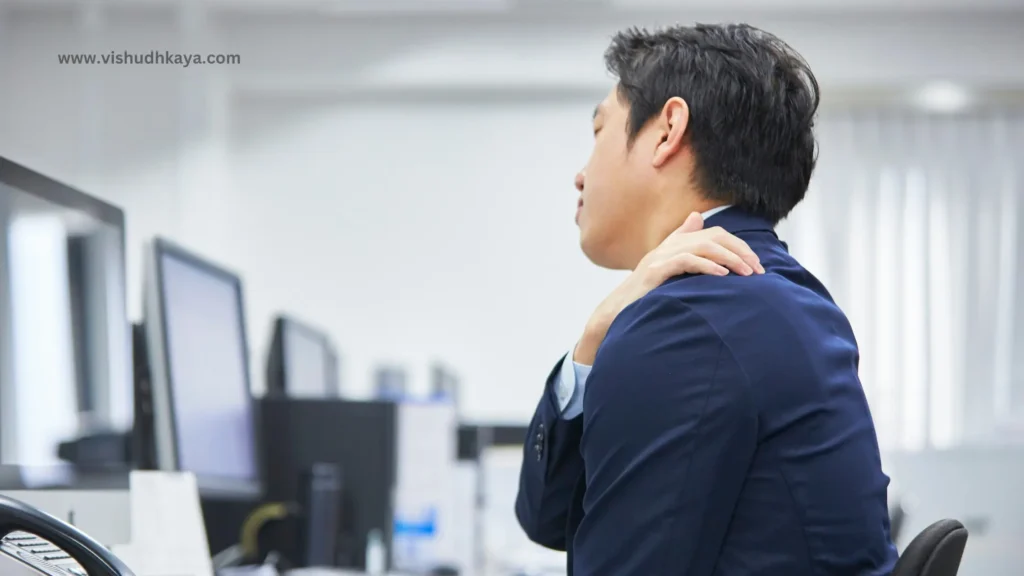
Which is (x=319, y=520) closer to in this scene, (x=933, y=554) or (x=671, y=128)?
(x=671, y=128)

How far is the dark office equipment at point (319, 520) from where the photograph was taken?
2.21 m

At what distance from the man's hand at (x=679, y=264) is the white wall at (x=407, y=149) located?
4352 millimetres

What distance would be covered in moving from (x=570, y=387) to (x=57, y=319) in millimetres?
596

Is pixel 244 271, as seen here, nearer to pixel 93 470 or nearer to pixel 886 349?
pixel 886 349

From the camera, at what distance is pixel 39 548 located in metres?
0.91

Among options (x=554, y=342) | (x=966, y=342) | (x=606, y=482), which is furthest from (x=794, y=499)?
(x=966, y=342)

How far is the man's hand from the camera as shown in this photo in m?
0.99

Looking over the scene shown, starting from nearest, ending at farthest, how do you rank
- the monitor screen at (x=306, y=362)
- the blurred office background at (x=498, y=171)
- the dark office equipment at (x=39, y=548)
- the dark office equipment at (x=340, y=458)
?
the dark office equipment at (x=39, y=548), the dark office equipment at (x=340, y=458), the monitor screen at (x=306, y=362), the blurred office background at (x=498, y=171)

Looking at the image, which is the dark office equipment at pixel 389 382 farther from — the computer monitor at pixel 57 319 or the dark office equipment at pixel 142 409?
the computer monitor at pixel 57 319

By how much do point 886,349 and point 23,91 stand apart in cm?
445

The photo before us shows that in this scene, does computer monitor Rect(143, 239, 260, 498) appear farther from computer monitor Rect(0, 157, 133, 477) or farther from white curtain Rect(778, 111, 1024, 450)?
white curtain Rect(778, 111, 1024, 450)

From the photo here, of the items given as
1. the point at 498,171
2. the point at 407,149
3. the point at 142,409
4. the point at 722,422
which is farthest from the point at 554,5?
the point at 722,422

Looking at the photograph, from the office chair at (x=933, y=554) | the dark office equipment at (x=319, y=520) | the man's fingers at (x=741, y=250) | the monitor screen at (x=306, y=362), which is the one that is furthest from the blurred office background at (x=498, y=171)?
the office chair at (x=933, y=554)

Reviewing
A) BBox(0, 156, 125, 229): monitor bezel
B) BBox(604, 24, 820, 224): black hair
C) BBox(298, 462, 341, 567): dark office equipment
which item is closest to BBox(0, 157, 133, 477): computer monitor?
BBox(0, 156, 125, 229): monitor bezel
